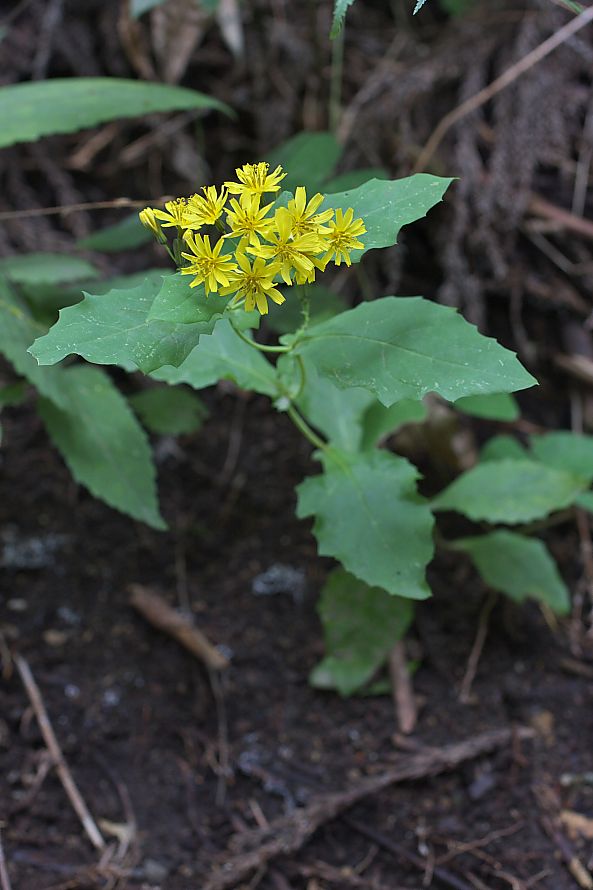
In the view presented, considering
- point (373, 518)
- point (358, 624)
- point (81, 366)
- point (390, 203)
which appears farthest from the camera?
point (81, 366)

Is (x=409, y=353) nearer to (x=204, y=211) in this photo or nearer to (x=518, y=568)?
(x=204, y=211)

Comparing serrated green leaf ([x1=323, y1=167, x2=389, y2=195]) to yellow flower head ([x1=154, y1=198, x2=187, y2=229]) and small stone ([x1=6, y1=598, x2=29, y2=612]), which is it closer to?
yellow flower head ([x1=154, y1=198, x2=187, y2=229])

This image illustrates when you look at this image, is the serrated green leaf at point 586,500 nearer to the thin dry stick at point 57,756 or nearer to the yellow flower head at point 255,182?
the yellow flower head at point 255,182

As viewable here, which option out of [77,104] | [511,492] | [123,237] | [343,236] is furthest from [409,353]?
[77,104]

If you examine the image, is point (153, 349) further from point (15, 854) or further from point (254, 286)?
point (15, 854)

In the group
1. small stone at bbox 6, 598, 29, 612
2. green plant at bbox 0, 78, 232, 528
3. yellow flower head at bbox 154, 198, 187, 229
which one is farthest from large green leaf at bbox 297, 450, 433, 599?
small stone at bbox 6, 598, 29, 612

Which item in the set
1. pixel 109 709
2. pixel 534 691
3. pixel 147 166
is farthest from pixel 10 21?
pixel 534 691
